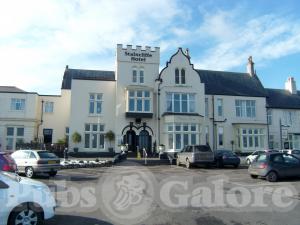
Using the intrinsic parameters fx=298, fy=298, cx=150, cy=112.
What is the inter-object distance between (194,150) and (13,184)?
59.4ft

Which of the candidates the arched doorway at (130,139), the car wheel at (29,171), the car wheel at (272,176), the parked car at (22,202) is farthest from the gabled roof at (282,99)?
the parked car at (22,202)

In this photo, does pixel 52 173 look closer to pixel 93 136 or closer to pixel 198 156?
pixel 198 156

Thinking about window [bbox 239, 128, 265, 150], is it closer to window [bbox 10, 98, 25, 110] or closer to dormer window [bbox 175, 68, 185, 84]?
dormer window [bbox 175, 68, 185, 84]

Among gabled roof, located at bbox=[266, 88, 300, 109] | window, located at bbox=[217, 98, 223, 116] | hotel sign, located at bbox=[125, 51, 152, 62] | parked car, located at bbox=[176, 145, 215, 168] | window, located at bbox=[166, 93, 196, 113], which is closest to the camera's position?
parked car, located at bbox=[176, 145, 215, 168]

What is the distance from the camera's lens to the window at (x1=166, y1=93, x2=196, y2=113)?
3400 cm

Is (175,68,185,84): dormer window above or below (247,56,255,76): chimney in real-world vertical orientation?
below

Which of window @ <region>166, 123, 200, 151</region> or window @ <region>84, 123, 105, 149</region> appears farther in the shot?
→ window @ <region>84, 123, 105, 149</region>

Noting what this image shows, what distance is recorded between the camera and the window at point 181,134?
32.2m

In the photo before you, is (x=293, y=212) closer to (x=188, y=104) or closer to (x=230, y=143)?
(x=188, y=104)

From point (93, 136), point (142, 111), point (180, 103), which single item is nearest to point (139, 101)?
point (142, 111)

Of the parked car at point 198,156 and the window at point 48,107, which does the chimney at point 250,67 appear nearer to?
the parked car at point 198,156

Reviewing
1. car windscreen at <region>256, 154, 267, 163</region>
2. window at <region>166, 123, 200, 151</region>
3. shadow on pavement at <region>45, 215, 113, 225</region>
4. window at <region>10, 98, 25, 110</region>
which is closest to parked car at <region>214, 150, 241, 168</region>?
window at <region>166, 123, 200, 151</region>

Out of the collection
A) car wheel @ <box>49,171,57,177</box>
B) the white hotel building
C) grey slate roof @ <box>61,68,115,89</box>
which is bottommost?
car wheel @ <box>49,171,57,177</box>

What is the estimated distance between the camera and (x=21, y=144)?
31.9m
